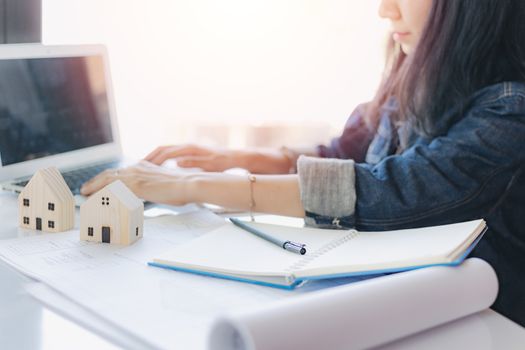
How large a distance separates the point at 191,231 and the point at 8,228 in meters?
0.24

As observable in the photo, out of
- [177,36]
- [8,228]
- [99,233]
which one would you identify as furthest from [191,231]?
[177,36]

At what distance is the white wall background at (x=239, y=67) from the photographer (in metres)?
1.81

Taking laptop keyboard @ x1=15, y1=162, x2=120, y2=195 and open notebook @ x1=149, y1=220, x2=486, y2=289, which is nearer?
open notebook @ x1=149, y1=220, x2=486, y2=289

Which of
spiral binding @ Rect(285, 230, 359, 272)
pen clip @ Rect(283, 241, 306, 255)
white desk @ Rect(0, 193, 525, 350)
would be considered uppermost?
pen clip @ Rect(283, 241, 306, 255)

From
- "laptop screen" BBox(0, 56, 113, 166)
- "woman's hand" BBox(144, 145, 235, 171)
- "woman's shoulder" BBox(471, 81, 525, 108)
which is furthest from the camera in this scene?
"woman's hand" BBox(144, 145, 235, 171)

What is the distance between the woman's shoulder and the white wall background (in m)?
0.82

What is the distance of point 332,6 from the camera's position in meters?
2.01

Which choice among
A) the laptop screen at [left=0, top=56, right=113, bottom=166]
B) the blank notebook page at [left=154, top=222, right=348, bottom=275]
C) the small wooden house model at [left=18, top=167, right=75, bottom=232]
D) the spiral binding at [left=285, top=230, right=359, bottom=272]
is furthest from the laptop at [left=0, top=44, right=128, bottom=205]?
the spiral binding at [left=285, top=230, right=359, bottom=272]

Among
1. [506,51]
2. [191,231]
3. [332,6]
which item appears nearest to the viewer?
[191,231]

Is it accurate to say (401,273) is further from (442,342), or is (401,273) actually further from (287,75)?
(287,75)

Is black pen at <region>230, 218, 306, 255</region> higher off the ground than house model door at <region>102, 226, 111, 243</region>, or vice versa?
house model door at <region>102, 226, 111, 243</region>

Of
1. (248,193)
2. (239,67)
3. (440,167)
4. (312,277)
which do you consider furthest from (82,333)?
(239,67)

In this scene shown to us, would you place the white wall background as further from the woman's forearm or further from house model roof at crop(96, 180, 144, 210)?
house model roof at crop(96, 180, 144, 210)

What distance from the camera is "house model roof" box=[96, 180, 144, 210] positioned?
839 millimetres
